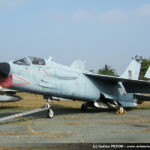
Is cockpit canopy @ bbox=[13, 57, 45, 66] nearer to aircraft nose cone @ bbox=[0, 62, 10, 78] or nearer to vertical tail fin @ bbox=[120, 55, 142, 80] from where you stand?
aircraft nose cone @ bbox=[0, 62, 10, 78]

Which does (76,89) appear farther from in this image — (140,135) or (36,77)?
(140,135)

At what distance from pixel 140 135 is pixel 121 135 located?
20.9 inches

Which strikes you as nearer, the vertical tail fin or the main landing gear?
the main landing gear

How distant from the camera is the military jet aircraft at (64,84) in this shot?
8750 mm

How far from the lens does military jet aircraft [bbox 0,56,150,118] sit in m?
8.75

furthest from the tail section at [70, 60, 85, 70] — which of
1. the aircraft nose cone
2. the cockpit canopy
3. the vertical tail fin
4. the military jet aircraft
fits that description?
the aircraft nose cone

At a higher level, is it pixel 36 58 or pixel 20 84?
pixel 36 58

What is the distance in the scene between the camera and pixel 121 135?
620 cm

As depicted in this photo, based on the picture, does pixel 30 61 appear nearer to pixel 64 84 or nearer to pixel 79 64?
pixel 64 84

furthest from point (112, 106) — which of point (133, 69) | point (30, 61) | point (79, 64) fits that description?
point (30, 61)

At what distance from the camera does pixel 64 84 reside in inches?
408

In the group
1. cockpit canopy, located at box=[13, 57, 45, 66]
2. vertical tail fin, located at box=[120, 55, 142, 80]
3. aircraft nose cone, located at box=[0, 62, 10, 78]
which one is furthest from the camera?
vertical tail fin, located at box=[120, 55, 142, 80]

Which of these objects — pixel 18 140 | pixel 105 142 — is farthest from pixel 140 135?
pixel 18 140

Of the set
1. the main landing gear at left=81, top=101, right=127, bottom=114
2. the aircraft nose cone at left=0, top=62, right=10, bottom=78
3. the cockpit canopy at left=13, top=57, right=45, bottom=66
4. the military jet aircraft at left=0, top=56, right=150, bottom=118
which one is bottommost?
the main landing gear at left=81, top=101, right=127, bottom=114
